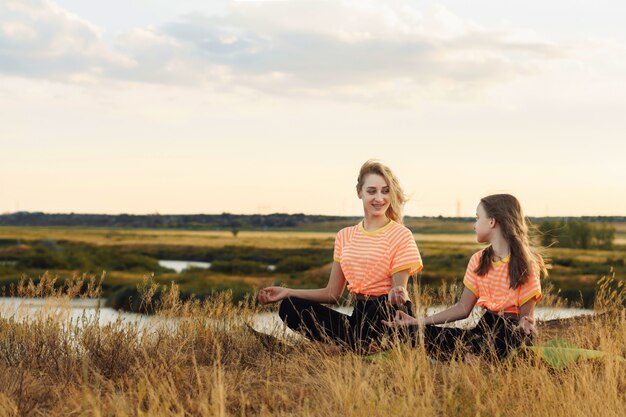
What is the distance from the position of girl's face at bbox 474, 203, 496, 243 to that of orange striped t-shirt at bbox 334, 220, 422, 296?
1.59ft

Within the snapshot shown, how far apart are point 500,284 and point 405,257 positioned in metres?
0.73

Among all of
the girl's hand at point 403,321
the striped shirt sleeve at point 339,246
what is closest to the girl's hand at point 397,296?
the girl's hand at point 403,321

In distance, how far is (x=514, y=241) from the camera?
552 cm

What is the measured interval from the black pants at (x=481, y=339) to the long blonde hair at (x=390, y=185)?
94cm

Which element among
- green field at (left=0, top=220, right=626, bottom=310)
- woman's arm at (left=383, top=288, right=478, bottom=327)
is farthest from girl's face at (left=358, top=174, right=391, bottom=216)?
green field at (left=0, top=220, right=626, bottom=310)

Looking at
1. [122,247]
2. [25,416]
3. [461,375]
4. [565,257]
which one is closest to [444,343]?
[461,375]

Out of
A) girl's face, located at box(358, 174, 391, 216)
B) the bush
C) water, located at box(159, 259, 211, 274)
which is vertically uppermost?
girl's face, located at box(358, 174, 391, 216)

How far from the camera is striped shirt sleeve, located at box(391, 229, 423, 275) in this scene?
5.66m

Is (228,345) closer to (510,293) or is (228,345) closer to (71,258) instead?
(510,293)

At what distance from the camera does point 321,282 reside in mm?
40344

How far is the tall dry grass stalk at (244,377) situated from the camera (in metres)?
4.49

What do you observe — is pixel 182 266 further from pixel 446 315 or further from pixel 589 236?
pixel 446 315

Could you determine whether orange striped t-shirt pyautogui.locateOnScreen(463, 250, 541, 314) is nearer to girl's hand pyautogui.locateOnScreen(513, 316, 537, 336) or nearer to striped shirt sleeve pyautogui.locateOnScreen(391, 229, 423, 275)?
girl's hand pyautogui.locateOnScreen(513, 316, 537, 336)

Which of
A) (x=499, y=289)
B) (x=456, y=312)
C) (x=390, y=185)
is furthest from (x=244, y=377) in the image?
(x=499, y=289)
